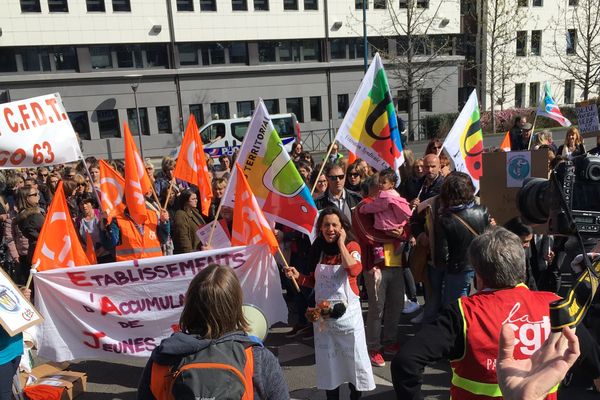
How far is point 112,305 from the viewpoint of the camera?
4.70 meters

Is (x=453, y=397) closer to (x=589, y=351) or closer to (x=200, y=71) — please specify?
(x=589, y=351)

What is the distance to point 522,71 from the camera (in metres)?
38.1

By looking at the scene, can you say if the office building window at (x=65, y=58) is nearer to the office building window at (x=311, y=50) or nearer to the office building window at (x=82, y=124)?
the office building window at (x=82, y=124)

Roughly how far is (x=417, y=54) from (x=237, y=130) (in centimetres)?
1307

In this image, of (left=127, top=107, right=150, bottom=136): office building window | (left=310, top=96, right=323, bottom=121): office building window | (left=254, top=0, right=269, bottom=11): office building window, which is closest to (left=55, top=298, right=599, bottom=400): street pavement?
(left=127, top=107, right=150, bottom=136): office building window

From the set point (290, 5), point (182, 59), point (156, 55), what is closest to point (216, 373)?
point (156, 55)

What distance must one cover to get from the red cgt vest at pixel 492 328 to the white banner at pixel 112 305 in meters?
2.93

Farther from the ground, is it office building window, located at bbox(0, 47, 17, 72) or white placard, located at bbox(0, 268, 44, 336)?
office building window, located at bbox(0, 47, 17, 72)

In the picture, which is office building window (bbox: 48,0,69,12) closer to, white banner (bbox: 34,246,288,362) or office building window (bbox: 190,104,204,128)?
office building window (bbox: 190,104,204,128)

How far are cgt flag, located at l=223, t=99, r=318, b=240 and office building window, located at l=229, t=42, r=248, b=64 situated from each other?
2726cm

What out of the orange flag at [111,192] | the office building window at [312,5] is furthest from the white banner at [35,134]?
the office building window at [312,5]

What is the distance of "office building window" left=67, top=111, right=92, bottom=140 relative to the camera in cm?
2844

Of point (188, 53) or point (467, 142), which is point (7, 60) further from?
point (467, 142)

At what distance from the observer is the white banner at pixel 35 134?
5262 mm
